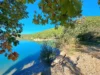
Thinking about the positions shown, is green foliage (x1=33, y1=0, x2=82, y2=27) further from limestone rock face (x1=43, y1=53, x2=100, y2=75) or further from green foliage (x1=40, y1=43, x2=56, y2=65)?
green foliage (x1=40, y1=43, x2=56, y2=65)

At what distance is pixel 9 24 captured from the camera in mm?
7629

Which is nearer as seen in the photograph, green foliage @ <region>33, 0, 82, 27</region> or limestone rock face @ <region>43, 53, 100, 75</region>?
green foliage @ <region>33, 0, 82, 27</region>

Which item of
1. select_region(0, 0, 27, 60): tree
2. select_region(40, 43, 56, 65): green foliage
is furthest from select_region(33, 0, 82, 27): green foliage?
select_region(40, 43, 56, 65): green foliage

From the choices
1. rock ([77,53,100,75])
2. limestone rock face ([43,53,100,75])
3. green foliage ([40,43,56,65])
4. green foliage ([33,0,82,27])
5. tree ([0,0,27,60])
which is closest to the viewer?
green foliage ([33,0,82,27])

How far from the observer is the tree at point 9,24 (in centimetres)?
616

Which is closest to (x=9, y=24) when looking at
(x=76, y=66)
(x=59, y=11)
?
(x=59, y=11)

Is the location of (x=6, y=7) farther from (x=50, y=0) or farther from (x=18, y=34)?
(x=50, y=0)

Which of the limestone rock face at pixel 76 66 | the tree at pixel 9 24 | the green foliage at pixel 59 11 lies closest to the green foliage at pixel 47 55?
the limestone rock face at pixel 76 66

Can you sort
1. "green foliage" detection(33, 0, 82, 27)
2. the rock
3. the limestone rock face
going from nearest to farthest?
"green foliage" detection(33, 0, 82, 27) < the limestone rock face < the rock

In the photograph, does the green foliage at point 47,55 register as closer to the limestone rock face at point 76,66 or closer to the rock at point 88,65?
the limestone rock face at point 76,66

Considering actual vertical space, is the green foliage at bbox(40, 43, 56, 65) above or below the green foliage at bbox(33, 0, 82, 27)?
below

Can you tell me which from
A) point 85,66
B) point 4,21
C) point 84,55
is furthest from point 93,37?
point 4,21

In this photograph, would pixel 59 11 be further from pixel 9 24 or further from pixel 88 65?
pixel 88 65

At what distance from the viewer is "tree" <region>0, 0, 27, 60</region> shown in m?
6.16
